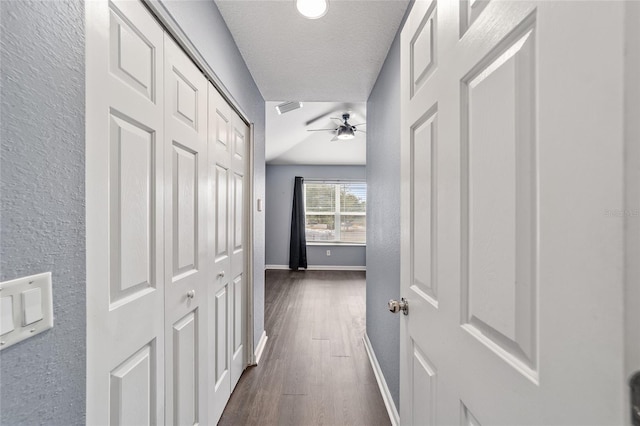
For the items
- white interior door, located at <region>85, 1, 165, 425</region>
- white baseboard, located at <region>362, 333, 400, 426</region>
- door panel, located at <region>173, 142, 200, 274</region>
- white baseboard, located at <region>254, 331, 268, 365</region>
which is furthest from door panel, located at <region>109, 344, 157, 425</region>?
white baseboard, located at <region>254, 331, 268, 365</region>

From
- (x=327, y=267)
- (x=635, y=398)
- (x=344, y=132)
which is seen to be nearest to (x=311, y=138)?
(x=344, y=132)

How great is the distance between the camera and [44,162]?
0.58 meters

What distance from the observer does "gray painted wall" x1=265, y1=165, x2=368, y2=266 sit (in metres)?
6.59

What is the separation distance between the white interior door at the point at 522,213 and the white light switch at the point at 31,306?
0.87m

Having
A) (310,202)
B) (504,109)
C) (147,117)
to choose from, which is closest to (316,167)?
(310,202)

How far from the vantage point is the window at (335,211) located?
6.66 meters

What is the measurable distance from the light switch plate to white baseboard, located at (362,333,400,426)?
1.72m

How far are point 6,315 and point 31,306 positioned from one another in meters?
0.04

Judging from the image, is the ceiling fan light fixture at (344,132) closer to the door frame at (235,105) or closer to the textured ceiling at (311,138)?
the textured ceiling at (311,138)

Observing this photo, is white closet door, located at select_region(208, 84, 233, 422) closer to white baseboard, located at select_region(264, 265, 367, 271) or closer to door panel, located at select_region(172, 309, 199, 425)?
door panel, located at select_region(172, 309, 199, 425)

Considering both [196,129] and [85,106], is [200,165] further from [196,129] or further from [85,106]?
[85,106]

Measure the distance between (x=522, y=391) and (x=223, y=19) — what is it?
1.94 m

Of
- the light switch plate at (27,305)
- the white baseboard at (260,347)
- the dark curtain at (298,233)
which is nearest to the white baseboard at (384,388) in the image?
the white baseboard at (260,347)

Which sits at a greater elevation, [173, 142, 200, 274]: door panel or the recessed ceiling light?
the recessed ceiling light
